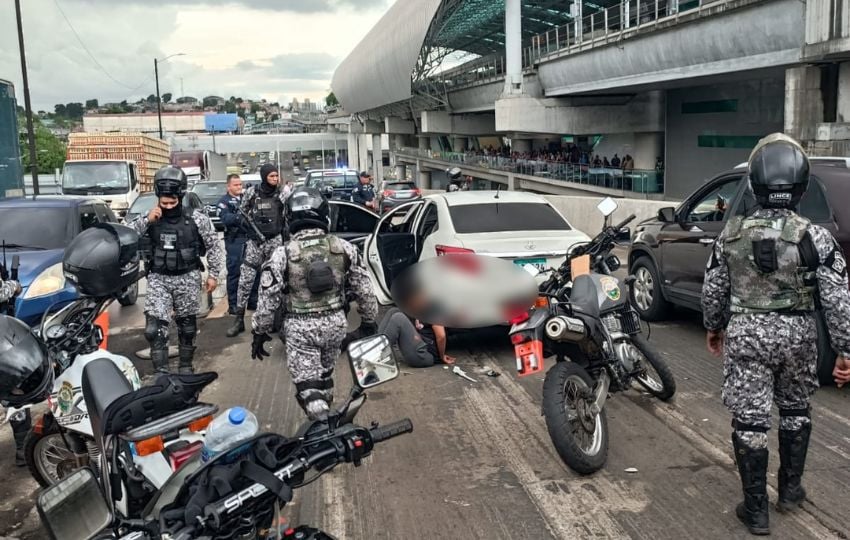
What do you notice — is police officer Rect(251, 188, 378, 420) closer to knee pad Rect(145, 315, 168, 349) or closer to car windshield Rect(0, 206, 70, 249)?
knee pad Rect(145, 315, 168, 349)

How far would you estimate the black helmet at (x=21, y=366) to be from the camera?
3270mm

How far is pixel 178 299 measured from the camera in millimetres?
6887

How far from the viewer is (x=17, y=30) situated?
23.4m

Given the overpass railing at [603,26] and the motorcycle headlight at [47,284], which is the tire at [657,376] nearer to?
the motorcycle headlight at [47,284]

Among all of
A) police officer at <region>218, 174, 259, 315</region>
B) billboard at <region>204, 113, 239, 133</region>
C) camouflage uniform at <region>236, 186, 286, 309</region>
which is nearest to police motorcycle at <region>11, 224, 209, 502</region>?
camouflage uniform at <region>236, 186, 286, 309</region>

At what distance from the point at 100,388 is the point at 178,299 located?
3.81 metres

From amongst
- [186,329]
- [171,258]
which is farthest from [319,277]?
[186,329]

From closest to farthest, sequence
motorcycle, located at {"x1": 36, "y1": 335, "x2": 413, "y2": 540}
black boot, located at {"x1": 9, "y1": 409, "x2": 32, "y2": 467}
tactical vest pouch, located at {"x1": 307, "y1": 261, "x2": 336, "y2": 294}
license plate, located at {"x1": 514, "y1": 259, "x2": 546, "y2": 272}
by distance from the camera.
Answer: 1. motorcycle, located at {"x1": 36, "y1": 335, "x2": 413, "y2": 540}
2. tactical vest pouch, located at {"x1": 307, "y1": 261, "x2": 336, "y2": 294}
3. black boot, located at {"x1": 9, "y1": 409, "x2": 32, "y2": 467}
4. license plate, located at {"x1": 514, "y1": 259, "x2": 546, "y2": 272}

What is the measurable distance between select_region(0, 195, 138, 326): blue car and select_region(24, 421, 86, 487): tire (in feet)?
10.2

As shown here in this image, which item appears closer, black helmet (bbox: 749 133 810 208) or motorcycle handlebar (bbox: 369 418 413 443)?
motorcycle handlebar (bbox: 369 418 413 443)

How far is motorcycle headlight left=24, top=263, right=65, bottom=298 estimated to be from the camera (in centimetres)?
750

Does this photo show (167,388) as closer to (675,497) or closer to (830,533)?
(675,497)

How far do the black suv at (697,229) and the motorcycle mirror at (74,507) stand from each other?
5.23 m

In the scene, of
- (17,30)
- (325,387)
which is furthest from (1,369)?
(17,30)
